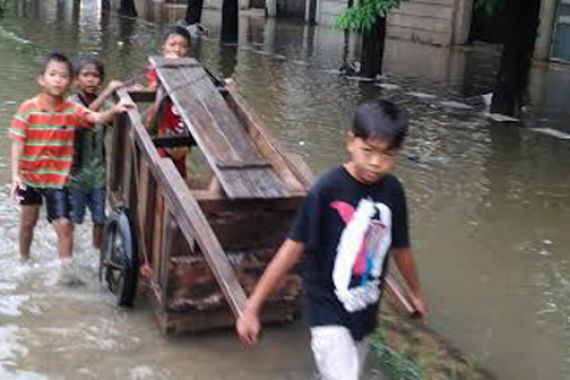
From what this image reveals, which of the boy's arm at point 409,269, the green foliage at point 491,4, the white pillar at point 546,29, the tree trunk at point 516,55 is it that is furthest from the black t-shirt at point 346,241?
the white pillar at point 546,29

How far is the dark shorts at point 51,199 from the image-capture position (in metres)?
5.20

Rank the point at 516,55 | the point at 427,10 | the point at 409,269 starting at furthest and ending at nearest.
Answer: the point at 427,10, the point at 516,55, the point at 409,269

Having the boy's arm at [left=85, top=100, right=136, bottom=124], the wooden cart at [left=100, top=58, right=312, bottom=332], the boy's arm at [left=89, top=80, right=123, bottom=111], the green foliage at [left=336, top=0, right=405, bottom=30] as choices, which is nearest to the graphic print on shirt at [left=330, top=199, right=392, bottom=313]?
the wooden cart at [left=100, top=58, right=312, bottom=332]

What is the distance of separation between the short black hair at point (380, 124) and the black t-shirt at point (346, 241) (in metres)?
0.17

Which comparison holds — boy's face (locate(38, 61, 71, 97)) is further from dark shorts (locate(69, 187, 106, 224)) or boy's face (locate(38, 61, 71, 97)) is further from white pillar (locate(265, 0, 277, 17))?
white pillar (locate(265, 0, 277, 17))

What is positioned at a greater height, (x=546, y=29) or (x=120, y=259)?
(x=546, y=29)

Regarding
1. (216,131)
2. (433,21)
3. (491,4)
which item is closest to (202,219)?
(216,131)

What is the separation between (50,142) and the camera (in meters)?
5.09

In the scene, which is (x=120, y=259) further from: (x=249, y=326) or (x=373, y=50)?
(x=373, y=50)

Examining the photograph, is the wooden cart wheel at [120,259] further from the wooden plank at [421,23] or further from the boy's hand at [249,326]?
the wooden plank at [421,23]


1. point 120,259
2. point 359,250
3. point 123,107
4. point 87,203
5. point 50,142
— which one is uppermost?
point 123,107

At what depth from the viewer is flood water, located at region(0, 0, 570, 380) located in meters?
4.53

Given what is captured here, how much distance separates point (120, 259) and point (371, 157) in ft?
7.98

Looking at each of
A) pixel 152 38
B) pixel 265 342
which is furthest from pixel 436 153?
pixel 152 38
